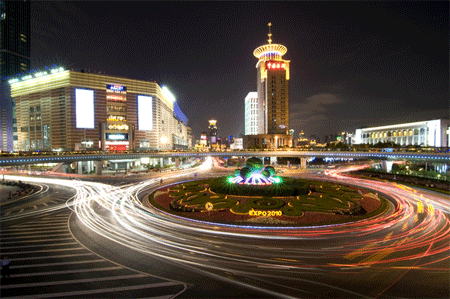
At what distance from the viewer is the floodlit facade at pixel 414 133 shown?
123938mm

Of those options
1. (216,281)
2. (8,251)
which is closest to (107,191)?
(8,251)

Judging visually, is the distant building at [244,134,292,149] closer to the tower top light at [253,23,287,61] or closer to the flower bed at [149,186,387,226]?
the tower top light at [253,23,287,61]

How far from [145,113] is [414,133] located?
17521 centimetres

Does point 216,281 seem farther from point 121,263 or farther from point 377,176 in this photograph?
point 377,176

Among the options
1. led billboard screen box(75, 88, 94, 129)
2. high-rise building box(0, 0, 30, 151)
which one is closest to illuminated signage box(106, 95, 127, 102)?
led billboard screen box(75, 88, 94, 129)

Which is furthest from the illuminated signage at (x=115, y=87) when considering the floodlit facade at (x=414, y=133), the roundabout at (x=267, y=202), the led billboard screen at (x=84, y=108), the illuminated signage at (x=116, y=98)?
the floodlit facade at (x=414, y=133)

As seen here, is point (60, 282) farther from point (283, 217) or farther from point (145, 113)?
point (145, 113)

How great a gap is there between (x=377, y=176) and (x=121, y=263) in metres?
68.6

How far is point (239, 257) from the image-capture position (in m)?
16.5

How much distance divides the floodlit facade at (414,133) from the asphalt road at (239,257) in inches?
5540

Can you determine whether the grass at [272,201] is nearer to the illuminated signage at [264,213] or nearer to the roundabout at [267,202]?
the roundabout at [267,202]

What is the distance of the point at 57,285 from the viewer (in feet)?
44.1

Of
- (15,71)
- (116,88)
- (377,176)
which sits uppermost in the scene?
(15,71)

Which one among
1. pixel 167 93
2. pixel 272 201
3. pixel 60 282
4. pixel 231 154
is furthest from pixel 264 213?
pixel 167 93
